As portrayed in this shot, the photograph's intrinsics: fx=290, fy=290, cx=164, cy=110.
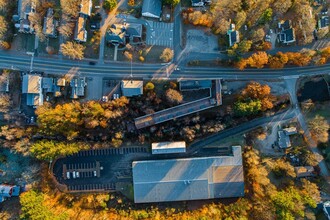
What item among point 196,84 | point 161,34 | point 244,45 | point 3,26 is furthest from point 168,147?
point 3,26

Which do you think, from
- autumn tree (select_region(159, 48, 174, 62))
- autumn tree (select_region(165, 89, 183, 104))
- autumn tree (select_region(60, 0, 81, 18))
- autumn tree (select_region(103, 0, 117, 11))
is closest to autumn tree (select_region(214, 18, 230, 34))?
autumn tree (select_region(159, 48, 174, 62))

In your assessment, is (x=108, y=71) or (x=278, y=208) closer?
(x=278, y=208)

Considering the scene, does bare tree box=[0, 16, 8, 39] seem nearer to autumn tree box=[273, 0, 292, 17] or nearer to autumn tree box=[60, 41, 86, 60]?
autumn tree box=[60, 41, 86, 60]

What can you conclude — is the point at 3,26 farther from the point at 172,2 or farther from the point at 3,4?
the point at 172,2

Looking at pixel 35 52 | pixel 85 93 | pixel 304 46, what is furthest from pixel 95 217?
pixel 304 46

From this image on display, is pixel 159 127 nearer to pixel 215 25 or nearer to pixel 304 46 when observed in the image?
pixel 215 25
